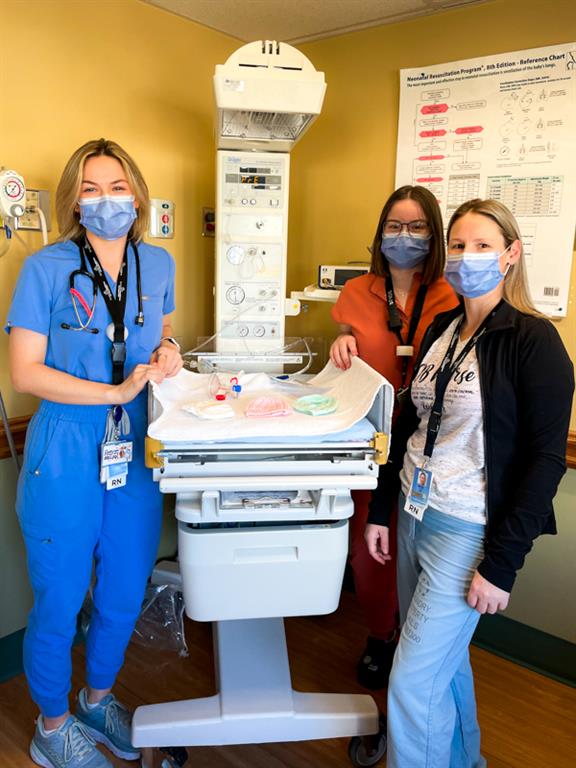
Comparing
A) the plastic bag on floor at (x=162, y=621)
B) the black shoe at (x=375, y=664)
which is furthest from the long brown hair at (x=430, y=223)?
the plastic bag on floor at (x=162, y=621)

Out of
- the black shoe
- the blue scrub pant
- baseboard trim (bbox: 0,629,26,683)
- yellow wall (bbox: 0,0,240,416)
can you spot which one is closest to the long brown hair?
the blue scrub pant

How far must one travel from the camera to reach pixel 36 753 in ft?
5.53

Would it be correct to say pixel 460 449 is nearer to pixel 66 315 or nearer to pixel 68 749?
pixel 66 315

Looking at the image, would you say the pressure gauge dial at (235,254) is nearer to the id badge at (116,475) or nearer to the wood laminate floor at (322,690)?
the id badge at (116,475)

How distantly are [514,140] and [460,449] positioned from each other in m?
1.33

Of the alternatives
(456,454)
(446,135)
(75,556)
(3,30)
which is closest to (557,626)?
(456,454)

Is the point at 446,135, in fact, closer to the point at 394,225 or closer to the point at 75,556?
the point at 394,225

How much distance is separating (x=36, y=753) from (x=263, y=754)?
25.4 inches

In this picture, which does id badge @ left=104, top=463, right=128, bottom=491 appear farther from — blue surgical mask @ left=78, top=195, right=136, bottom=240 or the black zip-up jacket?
the black zip-up jacket

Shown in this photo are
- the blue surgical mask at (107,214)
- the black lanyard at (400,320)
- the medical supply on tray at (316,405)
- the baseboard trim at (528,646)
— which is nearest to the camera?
the medical supply on tray at (316,405)

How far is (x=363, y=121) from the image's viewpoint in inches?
97.9

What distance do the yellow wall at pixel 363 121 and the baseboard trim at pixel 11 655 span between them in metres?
1.69

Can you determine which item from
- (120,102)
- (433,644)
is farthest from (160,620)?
(120,102)

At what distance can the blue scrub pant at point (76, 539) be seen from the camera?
5.03 ft
